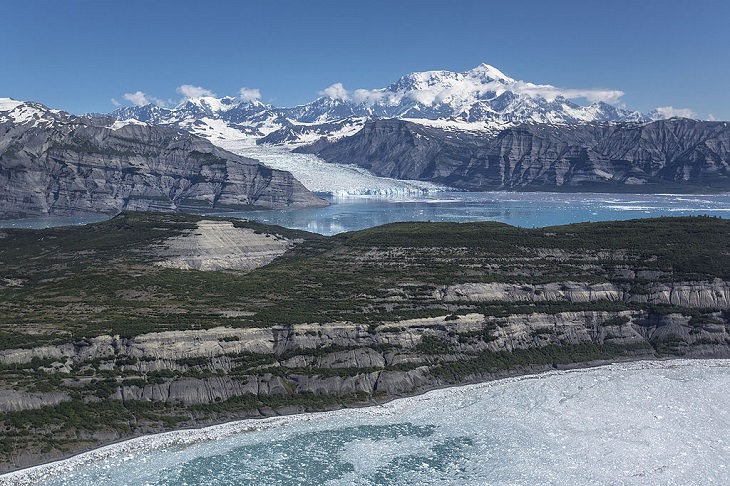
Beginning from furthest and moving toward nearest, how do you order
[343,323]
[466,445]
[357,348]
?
1. [343,323]
2. [357,348]
3. [466,445]

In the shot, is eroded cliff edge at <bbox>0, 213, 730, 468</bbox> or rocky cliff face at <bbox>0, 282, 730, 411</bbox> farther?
rocky cliff face at <bbox>0, 282, 730, 411</bbox>

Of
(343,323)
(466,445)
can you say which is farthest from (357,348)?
(466,445)

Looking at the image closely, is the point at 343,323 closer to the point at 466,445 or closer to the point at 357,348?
the point at 357,348

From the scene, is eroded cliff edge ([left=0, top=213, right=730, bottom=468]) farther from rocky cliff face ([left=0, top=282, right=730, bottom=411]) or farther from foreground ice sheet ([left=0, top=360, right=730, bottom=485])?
foreground ice sheet ([left=0, top=360, right=730, bottom=485])

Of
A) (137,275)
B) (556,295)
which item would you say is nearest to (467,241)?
(556,295)

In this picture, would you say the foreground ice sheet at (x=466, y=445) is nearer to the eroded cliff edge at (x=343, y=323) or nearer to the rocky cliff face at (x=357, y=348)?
the eroded cliff edge at (x=343, y=323)

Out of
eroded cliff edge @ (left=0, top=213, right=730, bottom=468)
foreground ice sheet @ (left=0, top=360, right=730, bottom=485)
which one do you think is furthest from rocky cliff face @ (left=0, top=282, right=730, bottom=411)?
foreground ice sheet @ (left=0, top=360, right=730, bottom=485)
